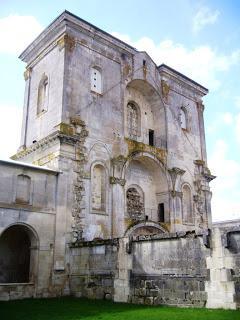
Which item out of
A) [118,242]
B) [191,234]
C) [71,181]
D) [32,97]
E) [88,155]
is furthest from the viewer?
[32,97]

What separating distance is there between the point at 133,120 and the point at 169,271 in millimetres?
13463

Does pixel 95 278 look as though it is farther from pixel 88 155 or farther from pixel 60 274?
pixel 88 155

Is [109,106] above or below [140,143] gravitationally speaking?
above

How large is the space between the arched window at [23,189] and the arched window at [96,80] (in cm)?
737

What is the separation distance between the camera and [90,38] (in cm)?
2267

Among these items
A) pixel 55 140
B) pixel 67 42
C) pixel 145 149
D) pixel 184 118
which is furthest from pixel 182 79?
pixel 55 140

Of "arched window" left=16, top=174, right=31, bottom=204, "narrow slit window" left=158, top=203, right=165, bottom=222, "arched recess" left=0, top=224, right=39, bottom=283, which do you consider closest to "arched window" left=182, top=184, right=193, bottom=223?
"narrow slit window" left=158, top=203, right=165, bottom=222

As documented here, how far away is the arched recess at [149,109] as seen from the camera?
25255 millimetres

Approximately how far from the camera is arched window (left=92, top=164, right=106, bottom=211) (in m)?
20.3

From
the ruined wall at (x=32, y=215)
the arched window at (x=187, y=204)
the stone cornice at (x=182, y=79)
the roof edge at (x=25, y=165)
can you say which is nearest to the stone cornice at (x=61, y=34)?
the stone cornice at (x=182, y=79)

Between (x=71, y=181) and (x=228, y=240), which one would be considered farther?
(x=71, y=181)

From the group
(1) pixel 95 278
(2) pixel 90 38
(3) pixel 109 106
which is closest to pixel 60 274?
(1) pixel 95 278

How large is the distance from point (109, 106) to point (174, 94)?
677cm

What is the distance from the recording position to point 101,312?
452 inches
